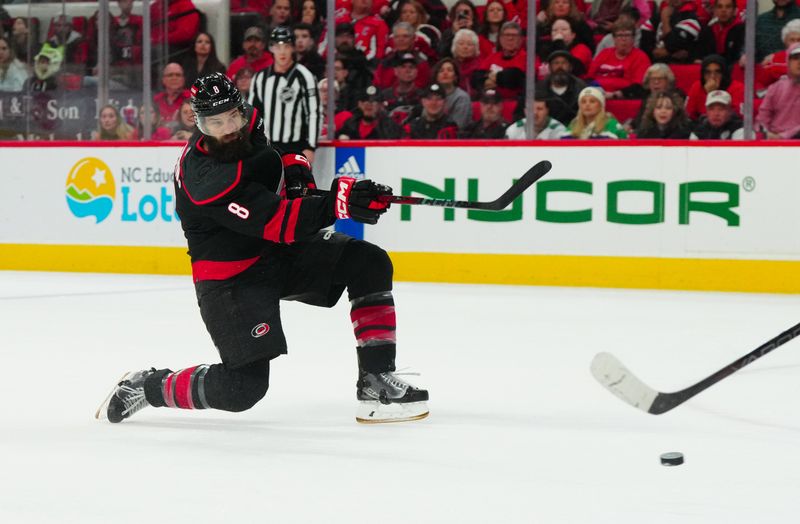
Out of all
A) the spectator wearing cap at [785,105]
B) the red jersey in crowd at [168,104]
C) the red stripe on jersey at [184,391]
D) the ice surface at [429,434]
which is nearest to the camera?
the ice surface at [429,434]

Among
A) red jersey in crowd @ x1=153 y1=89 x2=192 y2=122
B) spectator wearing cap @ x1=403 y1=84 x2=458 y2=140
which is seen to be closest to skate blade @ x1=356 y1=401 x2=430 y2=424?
spectator wearing cap @ x1=403 y1=84 x2=458 y2=140

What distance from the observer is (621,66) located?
6363 mm

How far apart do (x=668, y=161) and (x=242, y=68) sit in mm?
2372

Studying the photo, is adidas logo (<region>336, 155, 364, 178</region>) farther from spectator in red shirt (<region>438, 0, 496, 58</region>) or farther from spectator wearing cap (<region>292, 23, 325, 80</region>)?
spectator in red shirt (<region>438, 0, 496, 58</region>)

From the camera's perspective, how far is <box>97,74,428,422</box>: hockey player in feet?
9.14

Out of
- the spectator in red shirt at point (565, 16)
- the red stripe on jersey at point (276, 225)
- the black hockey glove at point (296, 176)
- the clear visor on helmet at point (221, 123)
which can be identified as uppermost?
the spectator in red shirt at point (565, 16)

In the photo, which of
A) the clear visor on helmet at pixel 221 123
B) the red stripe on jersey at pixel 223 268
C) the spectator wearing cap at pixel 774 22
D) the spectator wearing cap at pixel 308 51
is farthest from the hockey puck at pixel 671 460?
the spectator wearing cap at pixel 308 51

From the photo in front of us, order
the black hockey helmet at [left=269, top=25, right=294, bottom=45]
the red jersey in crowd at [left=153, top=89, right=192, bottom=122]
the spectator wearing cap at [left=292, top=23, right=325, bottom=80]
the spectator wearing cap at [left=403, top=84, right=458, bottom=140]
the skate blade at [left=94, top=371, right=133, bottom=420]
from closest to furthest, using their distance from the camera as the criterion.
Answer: the skate blade at [left=94, top=371, right=133, bottom=420], the black hockey helmet at [left=269, top=25, right=294, bottom=45], the spectator wearing cap at [left=403, top=84, right=458, bottom=140], the spectator wearing cap at [left=292, top=23, right=325, bottom=80], the red jersey in crowd at [left=153, top=89, right=192, bottom=122]

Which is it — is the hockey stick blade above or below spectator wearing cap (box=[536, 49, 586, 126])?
below

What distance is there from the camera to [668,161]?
6023 millimetres

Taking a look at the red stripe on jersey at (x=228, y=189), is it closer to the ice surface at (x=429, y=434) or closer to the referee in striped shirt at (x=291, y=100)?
the ice surface at (x=429, y=434)

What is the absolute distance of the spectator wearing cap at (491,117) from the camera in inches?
252

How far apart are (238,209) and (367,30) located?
4.17 meters

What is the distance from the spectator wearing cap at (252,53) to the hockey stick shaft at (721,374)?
4764 mm
